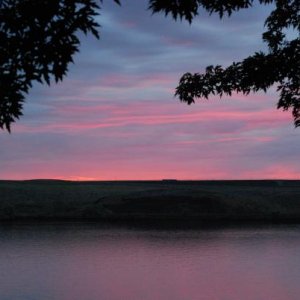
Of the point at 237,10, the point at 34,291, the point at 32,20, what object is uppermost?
the point at 237,10

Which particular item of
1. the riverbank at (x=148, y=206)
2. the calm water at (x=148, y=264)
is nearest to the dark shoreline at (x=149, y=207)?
the riverbank at (x=148, y=206)

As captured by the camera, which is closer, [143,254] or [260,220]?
[143,254]

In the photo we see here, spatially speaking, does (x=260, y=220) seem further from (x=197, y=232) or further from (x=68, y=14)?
(x=68, y=14)

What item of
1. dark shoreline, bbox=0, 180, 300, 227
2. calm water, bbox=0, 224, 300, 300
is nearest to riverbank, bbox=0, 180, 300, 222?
dark shoreline, bbox=0, 180, 300, 227

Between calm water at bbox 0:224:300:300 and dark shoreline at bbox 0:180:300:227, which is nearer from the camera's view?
calm water at bbox 0:224:300:300

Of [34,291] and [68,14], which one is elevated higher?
[68,14]

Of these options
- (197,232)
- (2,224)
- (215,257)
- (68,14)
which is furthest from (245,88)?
(2,224)

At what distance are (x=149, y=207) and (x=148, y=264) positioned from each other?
3278cm

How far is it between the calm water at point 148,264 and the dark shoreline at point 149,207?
1086 centimetres

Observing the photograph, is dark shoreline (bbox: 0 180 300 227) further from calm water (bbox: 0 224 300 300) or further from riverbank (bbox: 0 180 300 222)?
calm water (bbox: 0 224 300 300)

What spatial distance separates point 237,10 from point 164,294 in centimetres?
1729

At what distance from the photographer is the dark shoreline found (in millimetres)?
67500

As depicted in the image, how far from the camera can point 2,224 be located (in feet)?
199

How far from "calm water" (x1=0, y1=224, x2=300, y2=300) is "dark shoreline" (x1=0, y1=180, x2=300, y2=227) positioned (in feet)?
35.6
